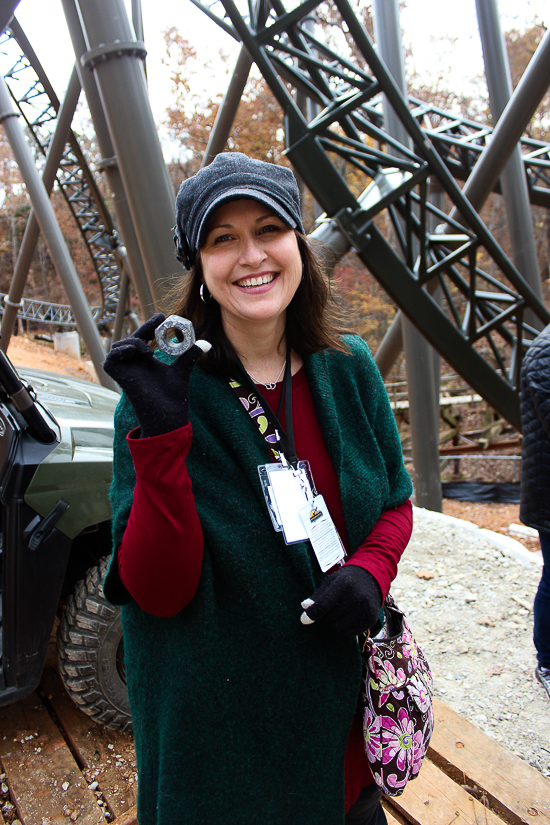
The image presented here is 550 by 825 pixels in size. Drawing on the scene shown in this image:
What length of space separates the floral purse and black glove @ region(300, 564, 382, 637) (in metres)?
0.21

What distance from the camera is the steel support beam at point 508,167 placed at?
22.1ft

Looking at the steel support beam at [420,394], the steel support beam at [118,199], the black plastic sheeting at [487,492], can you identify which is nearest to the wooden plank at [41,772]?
the steel support beam at [118,199]

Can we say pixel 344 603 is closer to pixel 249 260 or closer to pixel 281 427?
pixel 281 427

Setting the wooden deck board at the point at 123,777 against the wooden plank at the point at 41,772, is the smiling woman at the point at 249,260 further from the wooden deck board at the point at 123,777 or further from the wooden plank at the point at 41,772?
the wooden plank at the point at 41,772

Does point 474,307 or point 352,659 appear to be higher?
point 474,307

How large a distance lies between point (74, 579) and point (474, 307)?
512cm

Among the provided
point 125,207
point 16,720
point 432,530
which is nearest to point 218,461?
point 16,720

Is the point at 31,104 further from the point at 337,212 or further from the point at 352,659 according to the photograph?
the point at 352,659

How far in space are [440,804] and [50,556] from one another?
169 centimetres

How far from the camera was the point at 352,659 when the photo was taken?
132 centimetres

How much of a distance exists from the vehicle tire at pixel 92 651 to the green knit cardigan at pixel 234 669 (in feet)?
3.91

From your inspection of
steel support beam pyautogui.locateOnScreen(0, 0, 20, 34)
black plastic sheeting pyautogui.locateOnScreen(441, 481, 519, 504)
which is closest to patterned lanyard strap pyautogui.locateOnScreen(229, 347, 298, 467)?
steel support beam pyautogui.locateOnScreen(0, 0, 20, 34)

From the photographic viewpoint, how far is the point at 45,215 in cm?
773

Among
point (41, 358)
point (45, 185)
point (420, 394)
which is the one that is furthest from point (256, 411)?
point (41, 358)
